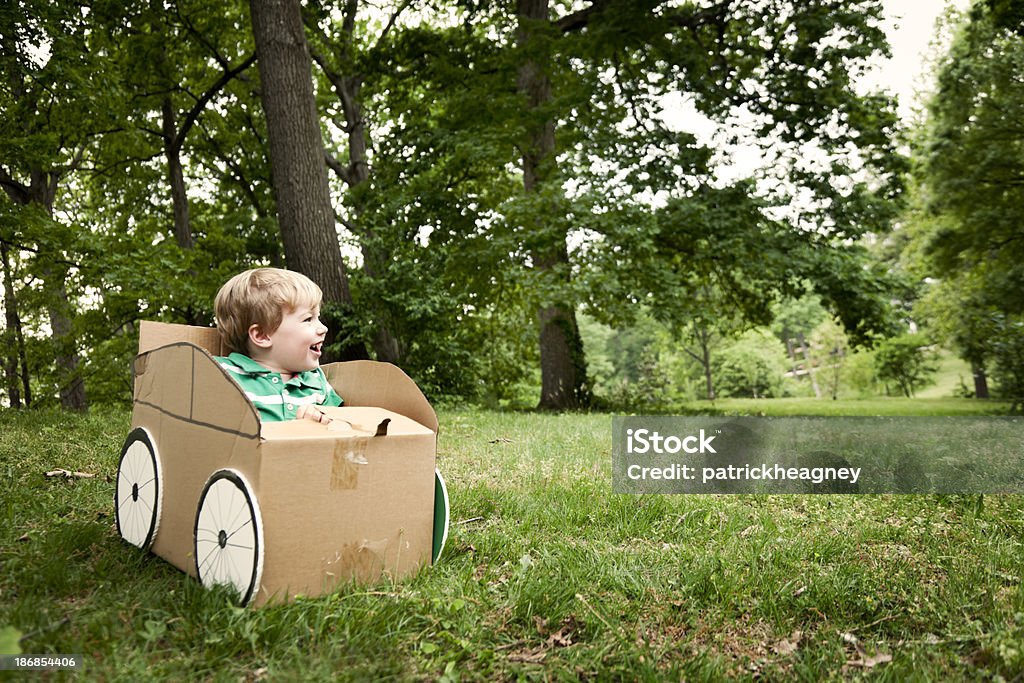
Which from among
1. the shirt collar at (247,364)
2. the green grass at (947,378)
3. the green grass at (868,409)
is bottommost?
the green grass at (947,378)

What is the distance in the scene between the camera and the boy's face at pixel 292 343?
2385mm

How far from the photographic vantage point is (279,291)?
7.73 ft

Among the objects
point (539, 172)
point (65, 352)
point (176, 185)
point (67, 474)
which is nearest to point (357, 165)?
point (176, 185)

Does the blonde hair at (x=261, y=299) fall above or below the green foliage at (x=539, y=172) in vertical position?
below

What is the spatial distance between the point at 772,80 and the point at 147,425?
36.6 feet

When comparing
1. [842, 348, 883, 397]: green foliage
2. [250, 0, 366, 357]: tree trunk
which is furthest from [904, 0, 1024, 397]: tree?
[842, 348, 883, 397]: green foliage

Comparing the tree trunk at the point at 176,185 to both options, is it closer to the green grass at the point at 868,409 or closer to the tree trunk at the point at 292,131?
the tree trunk at the point at 292,131

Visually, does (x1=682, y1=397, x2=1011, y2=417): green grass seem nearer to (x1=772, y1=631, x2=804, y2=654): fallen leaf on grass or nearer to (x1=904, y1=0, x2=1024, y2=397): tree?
(x1=904, y1=0, x2=1024, y2=397): tree

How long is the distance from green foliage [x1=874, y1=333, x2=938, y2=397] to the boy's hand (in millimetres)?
28557

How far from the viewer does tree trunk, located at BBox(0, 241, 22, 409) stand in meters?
9.38

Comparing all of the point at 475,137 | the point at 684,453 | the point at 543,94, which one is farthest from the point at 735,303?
the point at 684,453

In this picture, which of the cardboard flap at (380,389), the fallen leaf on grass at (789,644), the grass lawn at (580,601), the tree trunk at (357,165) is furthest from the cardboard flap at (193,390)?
the tree trunk at (357,165)

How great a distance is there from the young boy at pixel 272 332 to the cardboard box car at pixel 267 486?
0.69 feet

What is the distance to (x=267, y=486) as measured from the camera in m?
1.82
